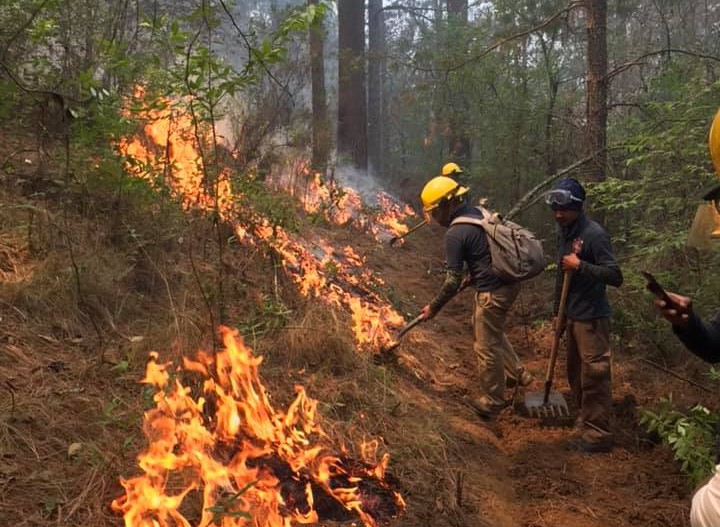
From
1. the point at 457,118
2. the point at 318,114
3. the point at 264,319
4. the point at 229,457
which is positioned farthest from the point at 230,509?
the point at 457,118

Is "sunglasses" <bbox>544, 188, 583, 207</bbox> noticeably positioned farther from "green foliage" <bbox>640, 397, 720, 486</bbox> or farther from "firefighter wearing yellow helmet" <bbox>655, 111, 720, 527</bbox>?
"firefighter wearing yellow helmet" <bbox>655, 111, 720, 527</bbox>

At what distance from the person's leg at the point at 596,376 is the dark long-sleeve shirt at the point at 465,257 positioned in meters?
0.93

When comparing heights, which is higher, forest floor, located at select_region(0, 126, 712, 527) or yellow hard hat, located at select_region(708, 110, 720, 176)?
yellow hard hat, located at select_region(708, 110, 720, 176)

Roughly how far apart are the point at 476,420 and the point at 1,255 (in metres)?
4.56

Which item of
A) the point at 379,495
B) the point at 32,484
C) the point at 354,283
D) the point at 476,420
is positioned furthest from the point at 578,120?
the point at 32,484

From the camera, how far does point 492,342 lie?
518 cm

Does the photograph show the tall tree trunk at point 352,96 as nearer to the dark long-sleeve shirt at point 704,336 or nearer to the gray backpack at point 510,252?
the gray backpack at point 510,252

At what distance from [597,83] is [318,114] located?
6740 millimetres

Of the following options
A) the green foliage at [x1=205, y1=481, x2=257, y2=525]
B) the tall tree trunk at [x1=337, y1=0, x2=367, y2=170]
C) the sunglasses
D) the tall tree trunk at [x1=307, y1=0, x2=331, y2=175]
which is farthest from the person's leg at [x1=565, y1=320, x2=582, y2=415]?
the tall tree trunk at [x1=337, y1=0, x2=367, y2=170]

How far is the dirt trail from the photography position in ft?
12.1

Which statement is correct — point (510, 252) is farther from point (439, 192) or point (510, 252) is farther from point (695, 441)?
point (695, 441)

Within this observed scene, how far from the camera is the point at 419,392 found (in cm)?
526

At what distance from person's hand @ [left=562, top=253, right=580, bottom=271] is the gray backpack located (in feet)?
1.58

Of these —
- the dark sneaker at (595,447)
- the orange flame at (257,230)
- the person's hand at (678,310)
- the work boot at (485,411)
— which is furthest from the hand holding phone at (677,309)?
the orange flame at (257,230)
